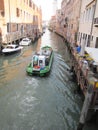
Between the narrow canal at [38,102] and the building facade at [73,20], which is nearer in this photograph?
the narrow canal at [38,102]

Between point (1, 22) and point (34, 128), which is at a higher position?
point (1, 22)

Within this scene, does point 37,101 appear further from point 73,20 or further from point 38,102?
point 73,20

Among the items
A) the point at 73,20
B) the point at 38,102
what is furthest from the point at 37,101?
the point at 73,20

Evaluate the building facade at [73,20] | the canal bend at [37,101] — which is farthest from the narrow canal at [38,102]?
the building facade at [73,20]

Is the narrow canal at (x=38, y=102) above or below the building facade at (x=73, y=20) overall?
below

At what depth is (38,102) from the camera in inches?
448

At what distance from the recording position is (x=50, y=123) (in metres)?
9.19

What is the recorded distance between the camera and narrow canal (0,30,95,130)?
9165 mm

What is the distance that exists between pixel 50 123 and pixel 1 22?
2059 cm

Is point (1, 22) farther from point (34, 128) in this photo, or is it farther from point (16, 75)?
point (34, 128)

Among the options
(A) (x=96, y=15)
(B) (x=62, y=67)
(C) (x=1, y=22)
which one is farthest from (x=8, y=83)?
(C) (x=1, y=22)

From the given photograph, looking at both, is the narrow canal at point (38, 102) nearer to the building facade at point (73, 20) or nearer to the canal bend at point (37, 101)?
the canal bend at point (37, 101)

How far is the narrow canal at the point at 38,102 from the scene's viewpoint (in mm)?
9165

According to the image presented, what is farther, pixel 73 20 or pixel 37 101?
pixel 73 20
